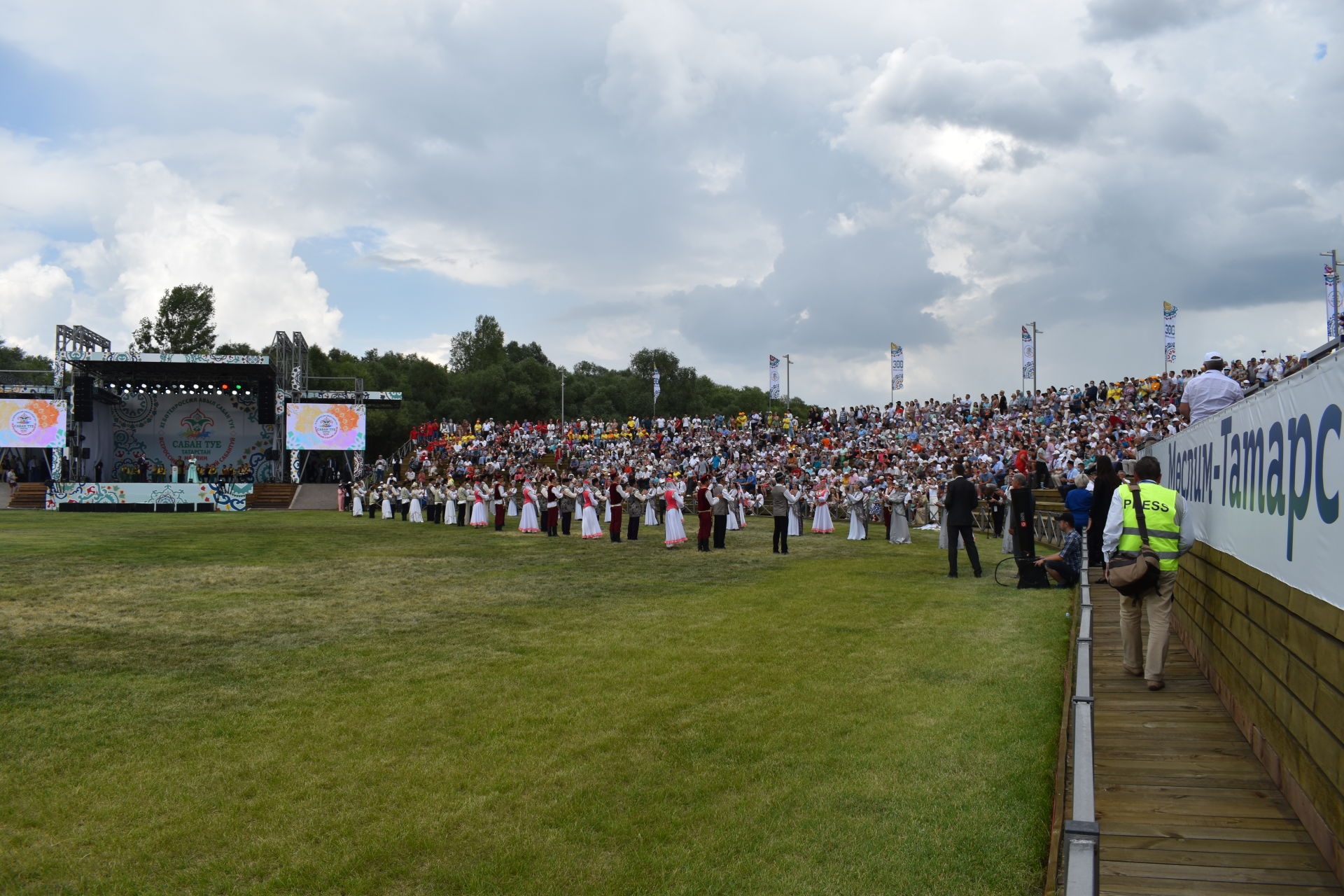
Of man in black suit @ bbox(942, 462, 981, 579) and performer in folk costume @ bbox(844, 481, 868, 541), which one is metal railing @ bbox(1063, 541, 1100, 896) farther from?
performer in folk costume @ bbox(844, 481, 868, 541)

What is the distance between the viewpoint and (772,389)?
63344 mm

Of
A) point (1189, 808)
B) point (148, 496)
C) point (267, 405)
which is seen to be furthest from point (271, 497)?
point (1189, 808)

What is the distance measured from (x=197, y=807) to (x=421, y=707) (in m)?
2.07

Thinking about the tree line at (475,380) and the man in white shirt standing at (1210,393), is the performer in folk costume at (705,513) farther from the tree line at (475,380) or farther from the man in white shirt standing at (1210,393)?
the tree line at (475,380)

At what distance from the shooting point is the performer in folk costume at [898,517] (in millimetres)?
22953

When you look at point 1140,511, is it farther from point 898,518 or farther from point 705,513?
point 898,518

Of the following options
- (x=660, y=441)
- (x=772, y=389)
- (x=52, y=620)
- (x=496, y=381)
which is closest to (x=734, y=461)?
(x=660, y=441)

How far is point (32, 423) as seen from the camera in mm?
42438

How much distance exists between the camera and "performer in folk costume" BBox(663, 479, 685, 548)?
71.4 ft

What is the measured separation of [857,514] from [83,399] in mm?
37315

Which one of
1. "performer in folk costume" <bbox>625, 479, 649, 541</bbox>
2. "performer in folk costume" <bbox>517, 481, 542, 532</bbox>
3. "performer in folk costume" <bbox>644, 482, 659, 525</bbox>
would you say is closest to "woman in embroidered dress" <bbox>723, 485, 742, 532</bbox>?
"performer in folk costume" <bbox>625, 479, 649, 541</bbox>

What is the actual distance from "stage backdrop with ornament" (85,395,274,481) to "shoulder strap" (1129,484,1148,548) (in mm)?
49192

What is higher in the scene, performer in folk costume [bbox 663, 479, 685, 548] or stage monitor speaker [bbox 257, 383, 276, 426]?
stage monitor speaker [bbox 257, 383, 276, 426]

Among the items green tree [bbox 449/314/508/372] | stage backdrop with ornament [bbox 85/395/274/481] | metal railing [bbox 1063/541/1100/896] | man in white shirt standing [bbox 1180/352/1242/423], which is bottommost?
metal railing [bbox 1063/541/1100/896]
